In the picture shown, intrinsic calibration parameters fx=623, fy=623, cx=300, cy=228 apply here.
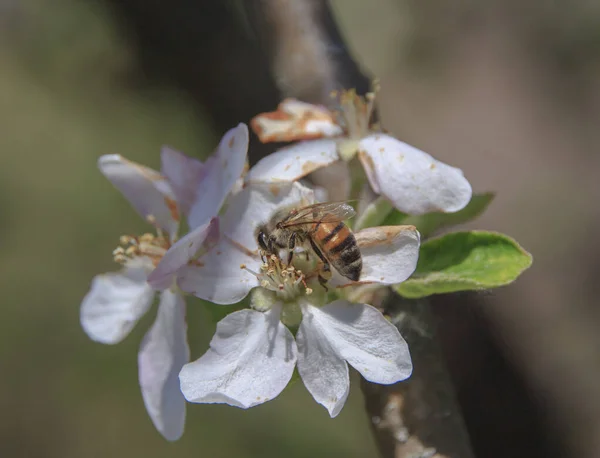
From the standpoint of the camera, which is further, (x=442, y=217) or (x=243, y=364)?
(x=442, y=217)

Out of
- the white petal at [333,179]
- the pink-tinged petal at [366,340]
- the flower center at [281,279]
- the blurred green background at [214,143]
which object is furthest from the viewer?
the blurred green background at [214,143]

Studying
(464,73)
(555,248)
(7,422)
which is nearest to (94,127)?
(7,422)

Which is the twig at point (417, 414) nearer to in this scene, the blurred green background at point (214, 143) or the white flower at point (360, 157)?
the white flower at point (360, 157)

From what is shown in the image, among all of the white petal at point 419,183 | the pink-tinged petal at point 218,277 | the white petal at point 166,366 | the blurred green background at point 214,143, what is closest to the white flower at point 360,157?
the white petal at point 419,183

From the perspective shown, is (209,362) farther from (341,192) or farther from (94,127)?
(94,127)

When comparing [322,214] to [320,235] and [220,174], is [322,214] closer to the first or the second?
[320,235]

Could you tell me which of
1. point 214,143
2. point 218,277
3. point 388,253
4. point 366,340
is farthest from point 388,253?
point 214,143
